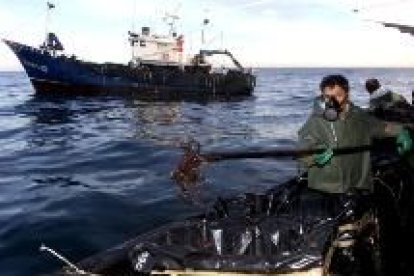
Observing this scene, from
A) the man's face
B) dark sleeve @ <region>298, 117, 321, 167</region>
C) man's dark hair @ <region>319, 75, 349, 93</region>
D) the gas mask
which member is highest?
man's dark hair @ <region>319, 75, 349, 93</region>

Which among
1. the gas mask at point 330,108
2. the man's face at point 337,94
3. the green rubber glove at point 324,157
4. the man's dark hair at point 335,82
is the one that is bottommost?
the green rubber glove at point 324,157

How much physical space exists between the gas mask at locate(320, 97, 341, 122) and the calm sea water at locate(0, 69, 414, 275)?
17.7ft

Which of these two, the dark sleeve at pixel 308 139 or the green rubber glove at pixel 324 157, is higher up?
the dark sleeve at pixel 308 139

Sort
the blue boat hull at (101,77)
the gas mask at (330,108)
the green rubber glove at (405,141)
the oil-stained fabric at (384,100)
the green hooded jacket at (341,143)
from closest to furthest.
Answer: the gas mask at (330,108), the green hooded jacket at (341,143), the green rubber glove at (405,141), the oil-stained fabric at (384,100), the blue boat hull at (101,77)

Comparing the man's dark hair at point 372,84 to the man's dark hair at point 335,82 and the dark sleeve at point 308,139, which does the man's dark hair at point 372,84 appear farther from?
the man's dark hair at point 335,82

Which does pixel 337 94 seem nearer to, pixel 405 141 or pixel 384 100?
pixel 405 141

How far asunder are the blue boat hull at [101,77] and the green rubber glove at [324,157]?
4892 cm

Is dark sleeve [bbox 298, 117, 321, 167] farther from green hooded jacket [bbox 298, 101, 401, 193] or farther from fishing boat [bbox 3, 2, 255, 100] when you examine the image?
fishing boat [bbox 3, 2, 255, 100]

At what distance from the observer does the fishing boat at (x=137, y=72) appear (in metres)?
53.8

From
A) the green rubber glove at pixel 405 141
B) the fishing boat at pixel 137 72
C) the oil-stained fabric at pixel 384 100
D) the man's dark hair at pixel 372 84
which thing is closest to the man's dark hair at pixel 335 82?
the green rubber glove at pixel 405 141

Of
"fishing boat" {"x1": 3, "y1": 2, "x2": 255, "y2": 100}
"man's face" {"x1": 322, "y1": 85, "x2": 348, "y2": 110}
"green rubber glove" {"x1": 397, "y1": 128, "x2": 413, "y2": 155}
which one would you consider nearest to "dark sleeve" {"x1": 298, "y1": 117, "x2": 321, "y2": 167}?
"man's face" {"x1": 322, "y1": 85, "x2": 348, "y2": 110}

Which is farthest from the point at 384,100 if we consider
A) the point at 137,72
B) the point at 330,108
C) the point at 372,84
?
the point at 137,72

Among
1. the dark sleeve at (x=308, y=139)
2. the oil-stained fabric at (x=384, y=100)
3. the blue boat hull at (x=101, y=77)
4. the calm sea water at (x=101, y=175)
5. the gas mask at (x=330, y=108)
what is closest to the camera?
the gas mask at (x=330, y=108)

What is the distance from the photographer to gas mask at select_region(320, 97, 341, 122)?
6.35 m
